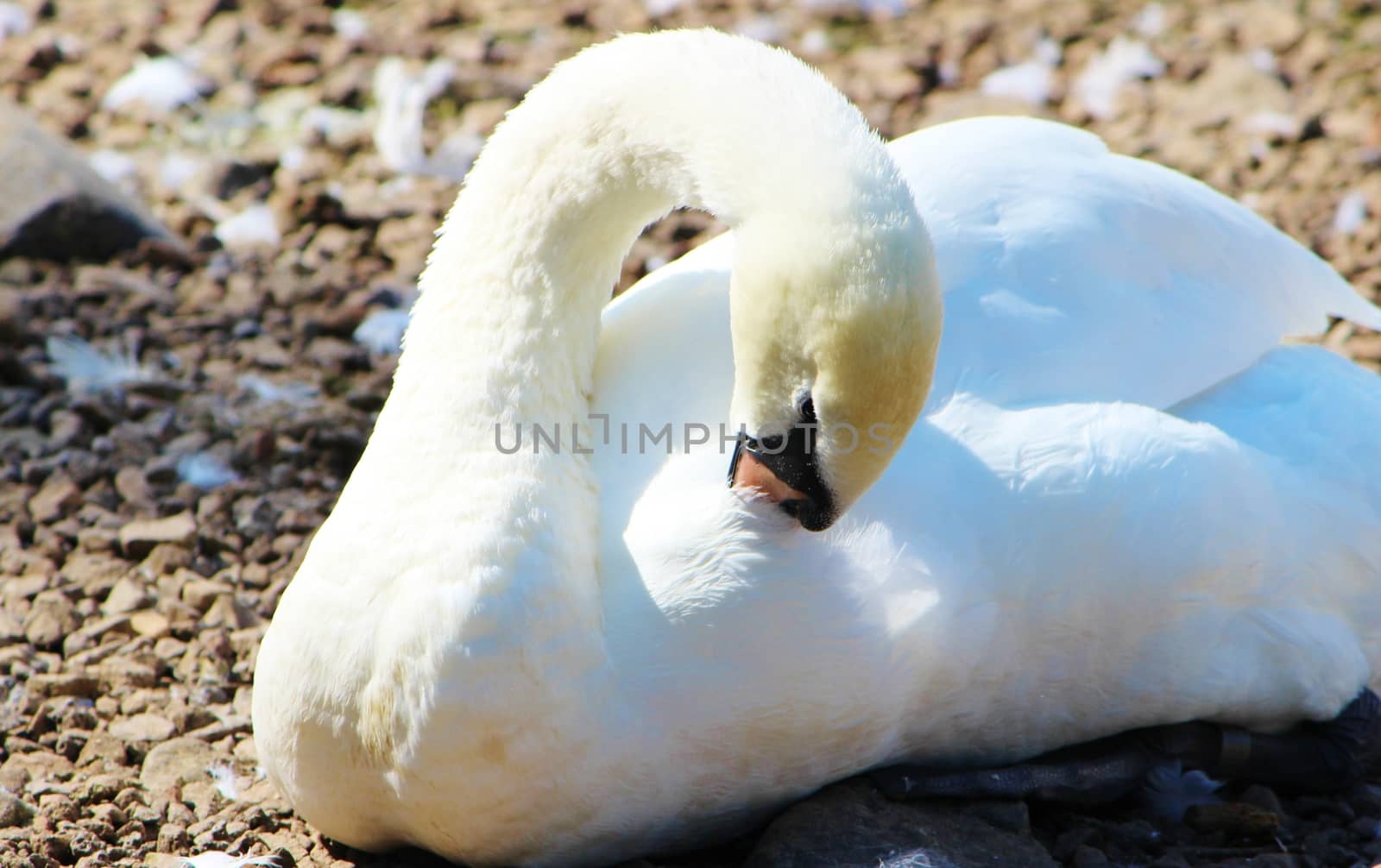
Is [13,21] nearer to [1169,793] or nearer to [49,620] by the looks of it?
[49,620]

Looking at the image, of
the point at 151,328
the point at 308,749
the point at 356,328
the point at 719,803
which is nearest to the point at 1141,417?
the point at 719,803

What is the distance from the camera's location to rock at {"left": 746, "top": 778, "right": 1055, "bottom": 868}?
325 cm

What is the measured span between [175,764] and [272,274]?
2.67 metres

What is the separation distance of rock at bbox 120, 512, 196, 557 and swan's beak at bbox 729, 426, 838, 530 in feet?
6.88

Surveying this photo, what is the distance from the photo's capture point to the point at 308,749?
3.29 meters

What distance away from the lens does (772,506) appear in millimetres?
3139

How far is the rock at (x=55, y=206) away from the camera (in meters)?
5.89

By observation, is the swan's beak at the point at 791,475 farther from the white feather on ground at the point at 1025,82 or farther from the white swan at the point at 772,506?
the white feather on ground at the point at 1025,82

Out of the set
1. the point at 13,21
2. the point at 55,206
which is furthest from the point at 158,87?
the point at 55,206

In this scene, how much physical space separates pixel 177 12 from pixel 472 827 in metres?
5.83

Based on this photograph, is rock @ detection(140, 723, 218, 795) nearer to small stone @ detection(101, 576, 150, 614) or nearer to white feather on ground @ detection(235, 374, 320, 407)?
small stone @ detection(101, 576, 150, 614)

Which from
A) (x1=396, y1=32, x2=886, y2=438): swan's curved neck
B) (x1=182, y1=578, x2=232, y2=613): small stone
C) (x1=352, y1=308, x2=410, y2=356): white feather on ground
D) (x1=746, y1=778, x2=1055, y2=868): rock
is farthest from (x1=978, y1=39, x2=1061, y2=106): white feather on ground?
(x1=746, y1=778, x2=1055, y2=868): rock

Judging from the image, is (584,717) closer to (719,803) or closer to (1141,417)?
(719,803)

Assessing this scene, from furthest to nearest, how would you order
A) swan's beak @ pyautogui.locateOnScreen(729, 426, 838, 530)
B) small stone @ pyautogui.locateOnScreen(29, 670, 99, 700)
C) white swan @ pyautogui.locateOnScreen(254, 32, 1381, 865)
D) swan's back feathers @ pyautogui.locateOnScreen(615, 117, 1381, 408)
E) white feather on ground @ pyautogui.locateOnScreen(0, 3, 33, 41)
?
1. white feather on ground @ pyautogui.locateOnScreen(0, 3, 33, 41)
2. small stone @ pyautogui.locateOnScreen(29, 670, 99, 700)
3. swan's back feathers @ pyautogui.locateOnScreen(615, 117, 1381, 408)
4. white swan @ pyautogui.locateOnScreen(254, 32, 1381, 865)
5. swan's beak @ pyautogui.locateOnScreen(729, 426, 838, 530)
